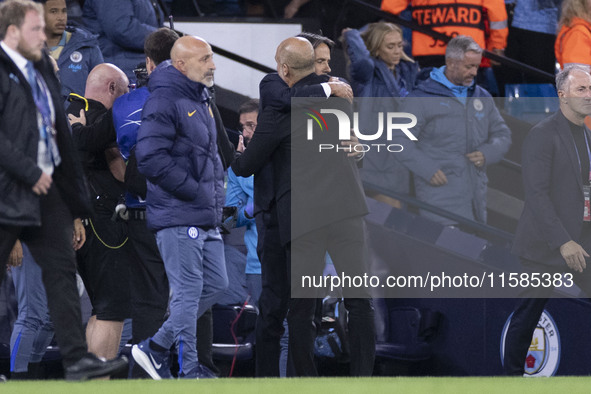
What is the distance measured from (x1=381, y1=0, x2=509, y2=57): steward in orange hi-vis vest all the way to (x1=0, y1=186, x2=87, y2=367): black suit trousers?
4141mm

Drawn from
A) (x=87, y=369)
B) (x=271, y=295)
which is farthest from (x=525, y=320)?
(x=87, y=369)

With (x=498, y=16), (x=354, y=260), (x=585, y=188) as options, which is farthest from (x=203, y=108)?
(x=498, y=16)

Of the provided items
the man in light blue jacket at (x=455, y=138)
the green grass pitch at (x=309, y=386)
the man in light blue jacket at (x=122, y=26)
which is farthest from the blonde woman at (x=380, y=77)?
the green grass pitch at (x=309, y=386)

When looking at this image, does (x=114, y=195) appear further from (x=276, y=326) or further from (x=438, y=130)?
(x=438, y=130)

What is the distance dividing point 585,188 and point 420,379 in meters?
1.80

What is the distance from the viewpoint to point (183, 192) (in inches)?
221

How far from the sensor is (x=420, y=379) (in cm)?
515

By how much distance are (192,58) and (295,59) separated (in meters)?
0.52

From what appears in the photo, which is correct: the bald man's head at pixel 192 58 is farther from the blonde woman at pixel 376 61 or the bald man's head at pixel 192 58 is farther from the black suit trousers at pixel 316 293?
the blonde woman at pixel 376 61

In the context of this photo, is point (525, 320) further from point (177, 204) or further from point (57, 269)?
point (57, 269)

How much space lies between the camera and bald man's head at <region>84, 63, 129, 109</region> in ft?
20.3

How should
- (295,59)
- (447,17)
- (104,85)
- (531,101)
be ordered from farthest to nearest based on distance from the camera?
(447,17)
(531,101)
(104,85)
(295,59)

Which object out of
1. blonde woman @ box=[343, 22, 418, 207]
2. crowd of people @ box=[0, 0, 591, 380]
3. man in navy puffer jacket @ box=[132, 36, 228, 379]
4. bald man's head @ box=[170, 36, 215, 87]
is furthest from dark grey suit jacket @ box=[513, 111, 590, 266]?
bald man's head @ box=[170, 36, 215, 87]

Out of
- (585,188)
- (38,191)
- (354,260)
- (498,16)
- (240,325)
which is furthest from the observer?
(498,16)
